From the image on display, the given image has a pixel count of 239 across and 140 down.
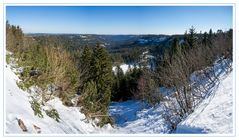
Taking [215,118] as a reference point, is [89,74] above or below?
above

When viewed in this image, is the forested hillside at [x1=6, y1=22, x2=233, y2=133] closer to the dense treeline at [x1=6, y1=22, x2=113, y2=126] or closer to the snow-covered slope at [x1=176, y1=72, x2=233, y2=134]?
the dense treeline at [x1=6, y1=22, x2=113, y2=126]

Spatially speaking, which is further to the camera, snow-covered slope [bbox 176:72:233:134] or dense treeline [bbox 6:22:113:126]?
dense treeline [bbox 6:22:113:126]

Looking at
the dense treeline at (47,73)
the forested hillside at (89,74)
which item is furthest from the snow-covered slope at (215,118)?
the dense treeline at (47,73)

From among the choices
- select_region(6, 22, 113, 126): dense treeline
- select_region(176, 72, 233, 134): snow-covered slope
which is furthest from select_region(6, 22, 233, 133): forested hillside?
select_region(176, 72, 233, 134): snow-covered slope

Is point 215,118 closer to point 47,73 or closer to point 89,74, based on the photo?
point 47,73

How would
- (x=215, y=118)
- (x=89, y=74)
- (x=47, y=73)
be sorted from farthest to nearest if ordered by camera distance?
(x=89, y=74) → (x=47, y=73) → (x=215, y=118)

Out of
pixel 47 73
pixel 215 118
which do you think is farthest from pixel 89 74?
pixel 215 118

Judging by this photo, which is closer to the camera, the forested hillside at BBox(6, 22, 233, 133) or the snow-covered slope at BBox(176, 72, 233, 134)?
the snow-covered slope at BBox(176, 72, 233, 134)

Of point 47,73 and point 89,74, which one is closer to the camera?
point 47,73

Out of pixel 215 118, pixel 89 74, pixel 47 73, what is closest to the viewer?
pixel 215 118

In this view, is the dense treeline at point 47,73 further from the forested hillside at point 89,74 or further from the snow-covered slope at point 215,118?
the snow-covered slope at point 215,118

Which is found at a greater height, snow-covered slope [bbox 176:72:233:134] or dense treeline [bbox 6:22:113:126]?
dense treeline [bbox 6:22:113:126]
